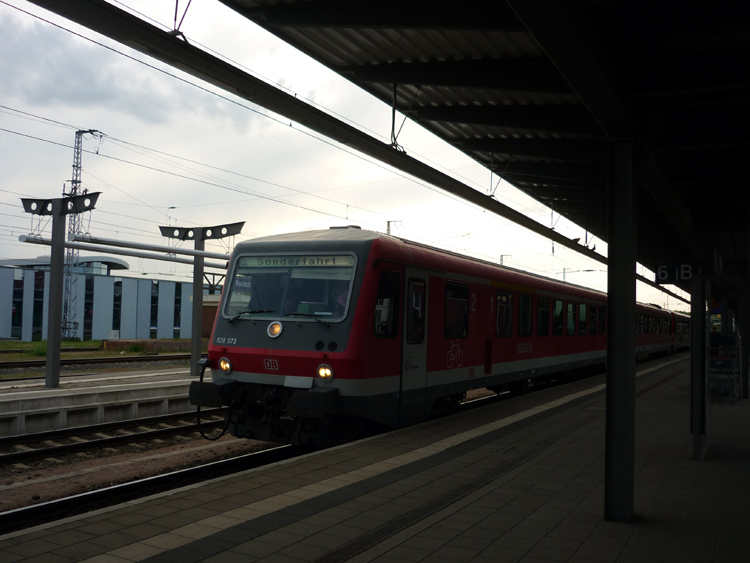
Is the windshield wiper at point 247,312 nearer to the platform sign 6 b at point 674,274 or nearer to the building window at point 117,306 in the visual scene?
the platform sign 6 b at point 674,274

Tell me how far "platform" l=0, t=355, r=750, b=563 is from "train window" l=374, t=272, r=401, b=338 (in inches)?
54.6

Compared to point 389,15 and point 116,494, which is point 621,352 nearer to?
point 389,15

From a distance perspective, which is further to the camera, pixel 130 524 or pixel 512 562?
pixel 130 524

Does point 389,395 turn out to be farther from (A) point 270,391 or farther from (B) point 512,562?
(B) point 512,562

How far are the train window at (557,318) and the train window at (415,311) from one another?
7.73 m

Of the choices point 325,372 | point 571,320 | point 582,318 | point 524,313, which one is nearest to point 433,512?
point 325,372

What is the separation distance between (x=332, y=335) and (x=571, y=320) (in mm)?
11355

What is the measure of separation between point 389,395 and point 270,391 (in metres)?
1.55

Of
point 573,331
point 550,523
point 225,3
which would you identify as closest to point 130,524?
point 550,523

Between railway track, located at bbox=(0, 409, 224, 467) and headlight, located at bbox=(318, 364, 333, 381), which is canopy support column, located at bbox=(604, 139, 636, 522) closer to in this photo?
headlight, located at bbox=(318, 364, 333, 381)

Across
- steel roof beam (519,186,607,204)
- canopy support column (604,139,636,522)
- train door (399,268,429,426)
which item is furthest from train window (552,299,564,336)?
canopy support column (604,139,636,522)

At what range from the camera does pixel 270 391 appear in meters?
8.59

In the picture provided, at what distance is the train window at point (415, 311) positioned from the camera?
31.1 ft

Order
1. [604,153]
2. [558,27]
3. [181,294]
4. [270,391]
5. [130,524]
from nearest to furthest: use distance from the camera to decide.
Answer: [558,27]
[130,524]
[270,391]
[604,153]
[181,294]
